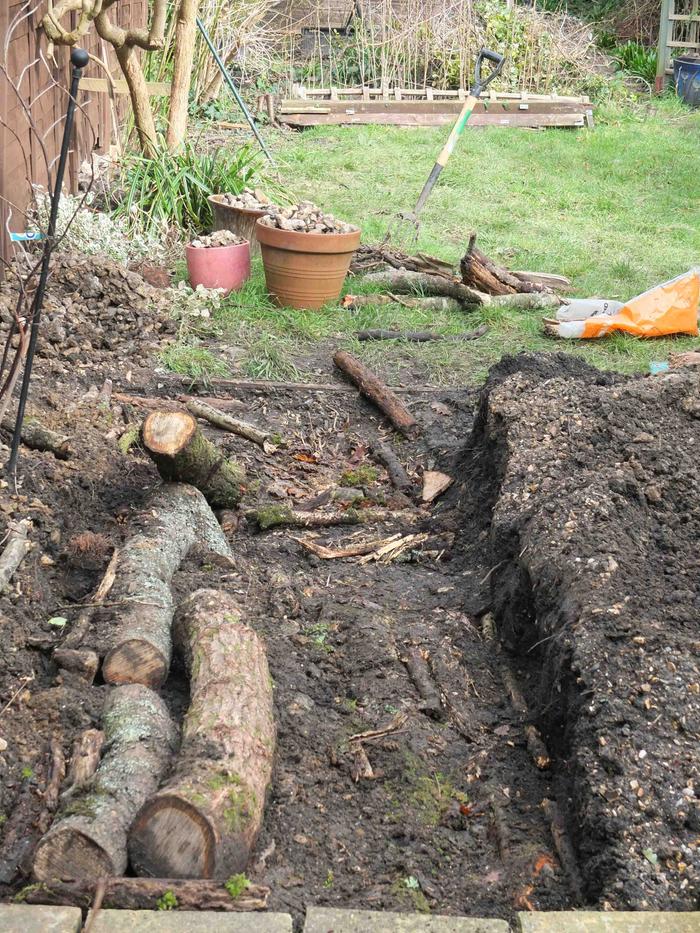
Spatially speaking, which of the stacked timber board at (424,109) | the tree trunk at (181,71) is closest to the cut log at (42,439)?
the tree trunk at (181,71)

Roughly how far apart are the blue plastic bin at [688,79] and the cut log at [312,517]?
1234cm

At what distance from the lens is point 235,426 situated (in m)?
5.06

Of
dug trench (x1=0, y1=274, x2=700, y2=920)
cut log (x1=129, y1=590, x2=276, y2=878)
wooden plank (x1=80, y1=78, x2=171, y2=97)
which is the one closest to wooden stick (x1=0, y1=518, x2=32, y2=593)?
dug trench (x1=0, y1=274, x2=700, y2=920)

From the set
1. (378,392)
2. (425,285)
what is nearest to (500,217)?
(425,285)

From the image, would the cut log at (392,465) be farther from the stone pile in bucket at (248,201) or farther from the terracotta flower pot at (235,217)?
the stone pile in bucket at (248,201)

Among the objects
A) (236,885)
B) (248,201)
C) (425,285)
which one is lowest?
(236,885)

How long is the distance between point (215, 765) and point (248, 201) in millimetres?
6005

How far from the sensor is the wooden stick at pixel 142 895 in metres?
2.08

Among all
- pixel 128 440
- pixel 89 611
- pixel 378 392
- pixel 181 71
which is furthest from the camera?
pixel 181 71

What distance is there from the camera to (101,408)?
4.82 meters

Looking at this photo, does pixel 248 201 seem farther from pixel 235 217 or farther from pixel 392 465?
pixel 392 465

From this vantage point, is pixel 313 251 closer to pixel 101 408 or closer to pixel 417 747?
pixel 101 408

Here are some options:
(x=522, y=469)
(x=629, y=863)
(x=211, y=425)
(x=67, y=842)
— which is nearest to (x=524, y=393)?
(x=522, y=469)

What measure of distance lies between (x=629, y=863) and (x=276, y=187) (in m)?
7.70
